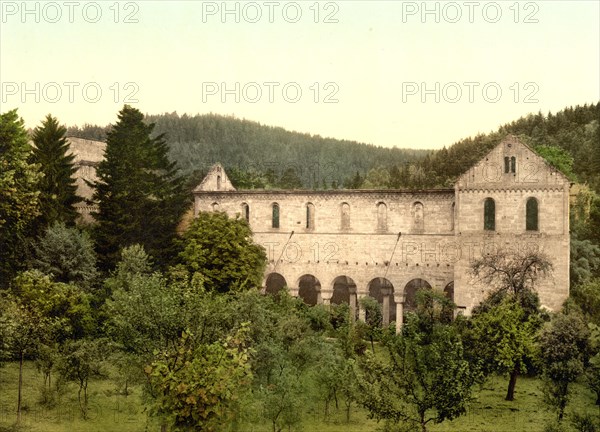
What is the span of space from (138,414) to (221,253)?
1414 centimetres

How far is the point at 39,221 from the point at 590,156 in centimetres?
5815

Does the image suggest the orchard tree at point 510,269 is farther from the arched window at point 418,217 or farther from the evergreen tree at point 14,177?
the evergreen tree at point 14,177

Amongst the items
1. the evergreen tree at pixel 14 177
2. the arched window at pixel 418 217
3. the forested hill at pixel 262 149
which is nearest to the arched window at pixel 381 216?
the arched window at pixel 418 217

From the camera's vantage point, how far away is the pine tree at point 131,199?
42.1m

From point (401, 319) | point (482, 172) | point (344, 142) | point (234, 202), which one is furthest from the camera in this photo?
point (344, 142)

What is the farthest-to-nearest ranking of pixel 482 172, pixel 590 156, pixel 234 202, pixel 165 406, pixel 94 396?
pixel 590 156, pixel 234 202, pixel 482 172, pixel 94 396, pixel 165 406

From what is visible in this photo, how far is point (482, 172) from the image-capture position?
39000 mm

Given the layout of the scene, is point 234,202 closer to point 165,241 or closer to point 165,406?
point 165,241

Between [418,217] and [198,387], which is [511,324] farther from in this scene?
[198,387]

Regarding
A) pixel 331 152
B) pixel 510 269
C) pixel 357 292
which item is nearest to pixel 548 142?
pixel 331 152

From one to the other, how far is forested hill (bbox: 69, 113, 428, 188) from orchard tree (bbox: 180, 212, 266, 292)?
66.3m

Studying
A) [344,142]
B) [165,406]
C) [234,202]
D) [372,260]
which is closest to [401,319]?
[372,260]

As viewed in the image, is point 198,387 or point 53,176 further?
point 53,176

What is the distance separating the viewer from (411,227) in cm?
4175
